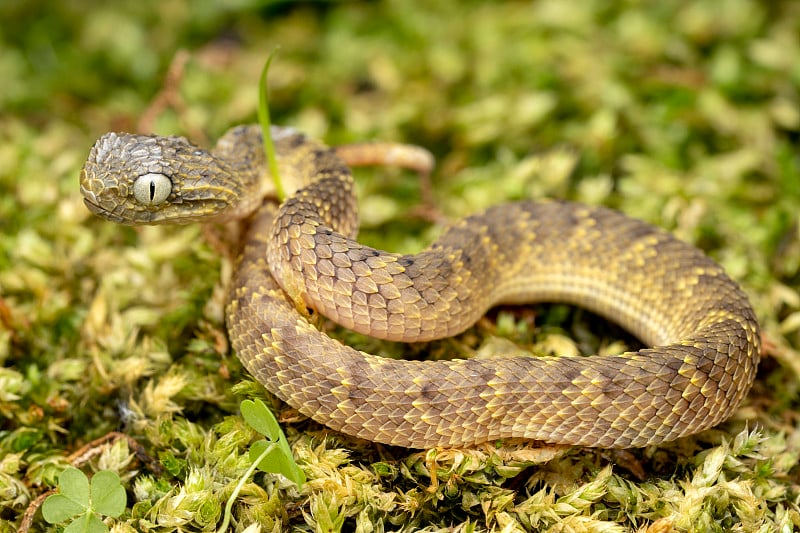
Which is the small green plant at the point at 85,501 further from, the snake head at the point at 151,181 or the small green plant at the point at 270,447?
the snake head at the point at 151,181

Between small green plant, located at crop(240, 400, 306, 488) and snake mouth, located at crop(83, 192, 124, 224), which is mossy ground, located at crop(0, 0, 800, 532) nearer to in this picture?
small green plant, located at crop(240, 400, 306, 488)

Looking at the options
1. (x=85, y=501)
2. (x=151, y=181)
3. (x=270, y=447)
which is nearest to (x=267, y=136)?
(x=151, y=181)

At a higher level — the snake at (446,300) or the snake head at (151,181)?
the snake head at (151,181)

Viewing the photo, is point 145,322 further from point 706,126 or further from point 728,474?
point 706,126

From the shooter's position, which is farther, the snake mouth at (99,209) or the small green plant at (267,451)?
the snake mouth at (99,209)

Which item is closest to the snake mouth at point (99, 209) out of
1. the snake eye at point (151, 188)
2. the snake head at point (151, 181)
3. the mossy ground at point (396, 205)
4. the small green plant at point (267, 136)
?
the snake head at point (151, 181)

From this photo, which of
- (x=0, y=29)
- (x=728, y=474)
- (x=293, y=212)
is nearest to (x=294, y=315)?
(x=293, y=212)

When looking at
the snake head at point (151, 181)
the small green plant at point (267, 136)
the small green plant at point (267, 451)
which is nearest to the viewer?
the small green plant at point (267, 451)

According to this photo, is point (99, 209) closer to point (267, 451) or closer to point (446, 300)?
point (267, 451)
